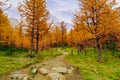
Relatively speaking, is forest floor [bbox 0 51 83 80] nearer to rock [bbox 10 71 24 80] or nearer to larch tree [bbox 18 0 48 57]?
rock [bbox 10 71 24 80]

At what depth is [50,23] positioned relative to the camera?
35375mm

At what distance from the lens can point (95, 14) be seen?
26.6 meters

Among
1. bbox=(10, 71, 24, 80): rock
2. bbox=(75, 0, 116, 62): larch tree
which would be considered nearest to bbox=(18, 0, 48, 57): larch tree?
bbox=(75, 0, 116, 62): larch tree

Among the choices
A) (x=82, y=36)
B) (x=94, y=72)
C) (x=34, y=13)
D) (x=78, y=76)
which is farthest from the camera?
(x=82, y=36)

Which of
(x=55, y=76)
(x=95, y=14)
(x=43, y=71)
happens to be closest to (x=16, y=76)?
(x=43, y=71)

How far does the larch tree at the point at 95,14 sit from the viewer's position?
26125 millimetres

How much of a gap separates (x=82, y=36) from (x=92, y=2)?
14.4 meters

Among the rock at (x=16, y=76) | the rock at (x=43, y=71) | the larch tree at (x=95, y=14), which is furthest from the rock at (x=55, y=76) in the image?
the larch tree at (x=95, y=14)

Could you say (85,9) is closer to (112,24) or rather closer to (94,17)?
(94,17)

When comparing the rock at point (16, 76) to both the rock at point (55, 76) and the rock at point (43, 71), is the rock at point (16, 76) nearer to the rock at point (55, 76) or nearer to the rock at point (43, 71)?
the rock at point (43, 71)

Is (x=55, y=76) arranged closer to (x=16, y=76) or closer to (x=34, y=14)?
(x=16, y=76)

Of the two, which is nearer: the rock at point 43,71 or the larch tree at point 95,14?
the rock at point 43,71

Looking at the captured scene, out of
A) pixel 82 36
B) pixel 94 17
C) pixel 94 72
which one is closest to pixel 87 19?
pixel 94 17

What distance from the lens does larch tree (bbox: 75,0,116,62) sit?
85.7ft
